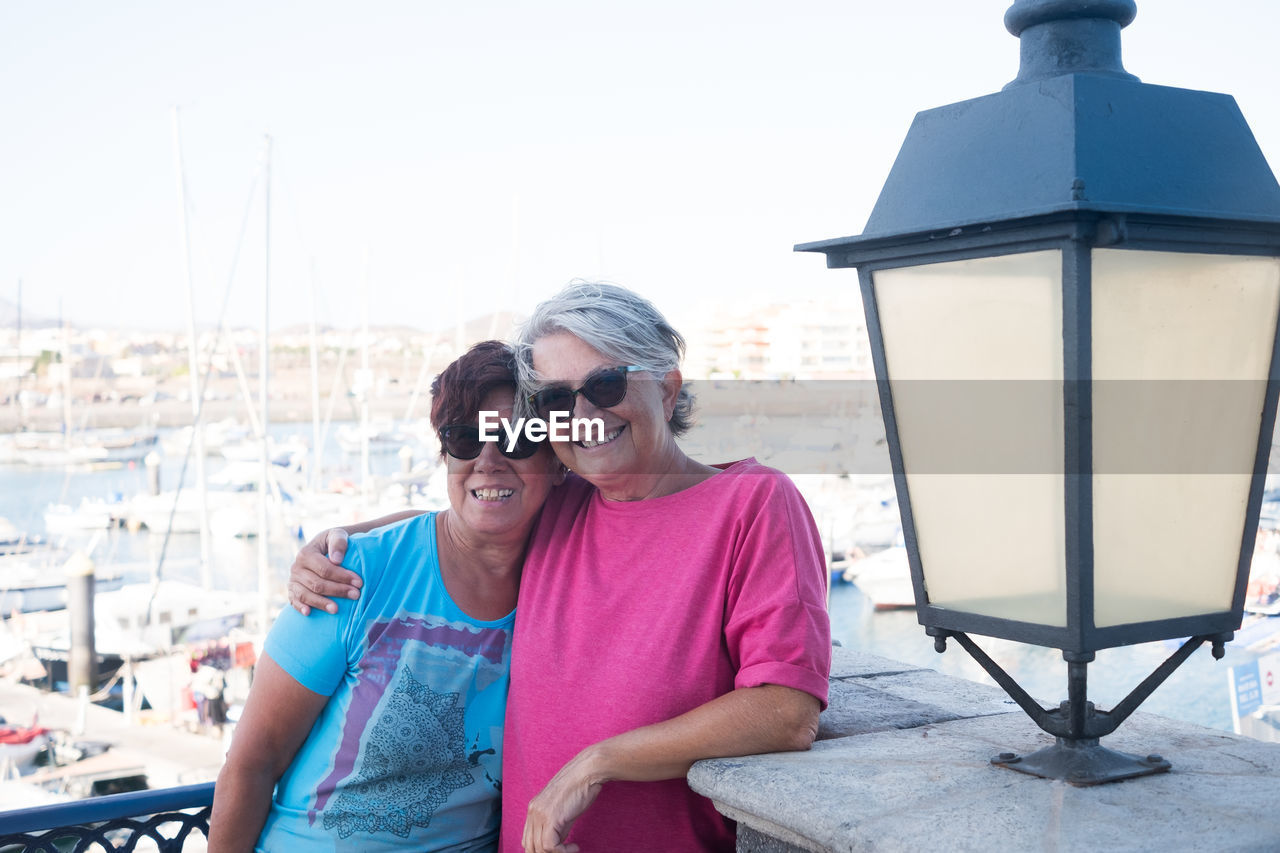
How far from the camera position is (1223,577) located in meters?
1.68

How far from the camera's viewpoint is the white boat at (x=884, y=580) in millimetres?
32250

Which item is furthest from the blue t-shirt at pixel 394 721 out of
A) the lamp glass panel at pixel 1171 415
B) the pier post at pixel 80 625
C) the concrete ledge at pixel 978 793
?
the pier post at pixel 80 625

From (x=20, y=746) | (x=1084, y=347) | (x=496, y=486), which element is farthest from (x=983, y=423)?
(x=20, y=746)

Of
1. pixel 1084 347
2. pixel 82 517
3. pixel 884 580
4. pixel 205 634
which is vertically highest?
pixel 1084 347

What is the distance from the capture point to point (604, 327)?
7.39ft

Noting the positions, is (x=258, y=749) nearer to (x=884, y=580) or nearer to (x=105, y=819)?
(x=105, y=819)

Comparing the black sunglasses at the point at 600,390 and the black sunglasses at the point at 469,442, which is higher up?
the black sunglasses at the point at 600,390

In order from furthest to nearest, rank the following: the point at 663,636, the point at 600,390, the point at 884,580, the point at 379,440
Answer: the point at 379,440 → the point at 884,580 → the point at 600,390 → the point at 663,636

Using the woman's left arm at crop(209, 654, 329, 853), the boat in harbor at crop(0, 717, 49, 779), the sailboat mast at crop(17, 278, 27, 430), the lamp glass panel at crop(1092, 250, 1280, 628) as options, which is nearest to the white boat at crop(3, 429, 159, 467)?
the sailboat mast at crop(17, 278, 27, 430)

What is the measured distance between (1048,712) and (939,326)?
23.4 inches

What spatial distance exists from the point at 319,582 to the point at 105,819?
698 millimetres

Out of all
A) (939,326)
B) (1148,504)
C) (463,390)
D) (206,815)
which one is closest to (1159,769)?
(1148,504)

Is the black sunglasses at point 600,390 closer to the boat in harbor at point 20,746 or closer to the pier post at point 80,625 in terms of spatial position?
the pier post at point 80,625

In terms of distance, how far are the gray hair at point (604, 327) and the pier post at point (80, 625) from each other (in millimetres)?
23240
